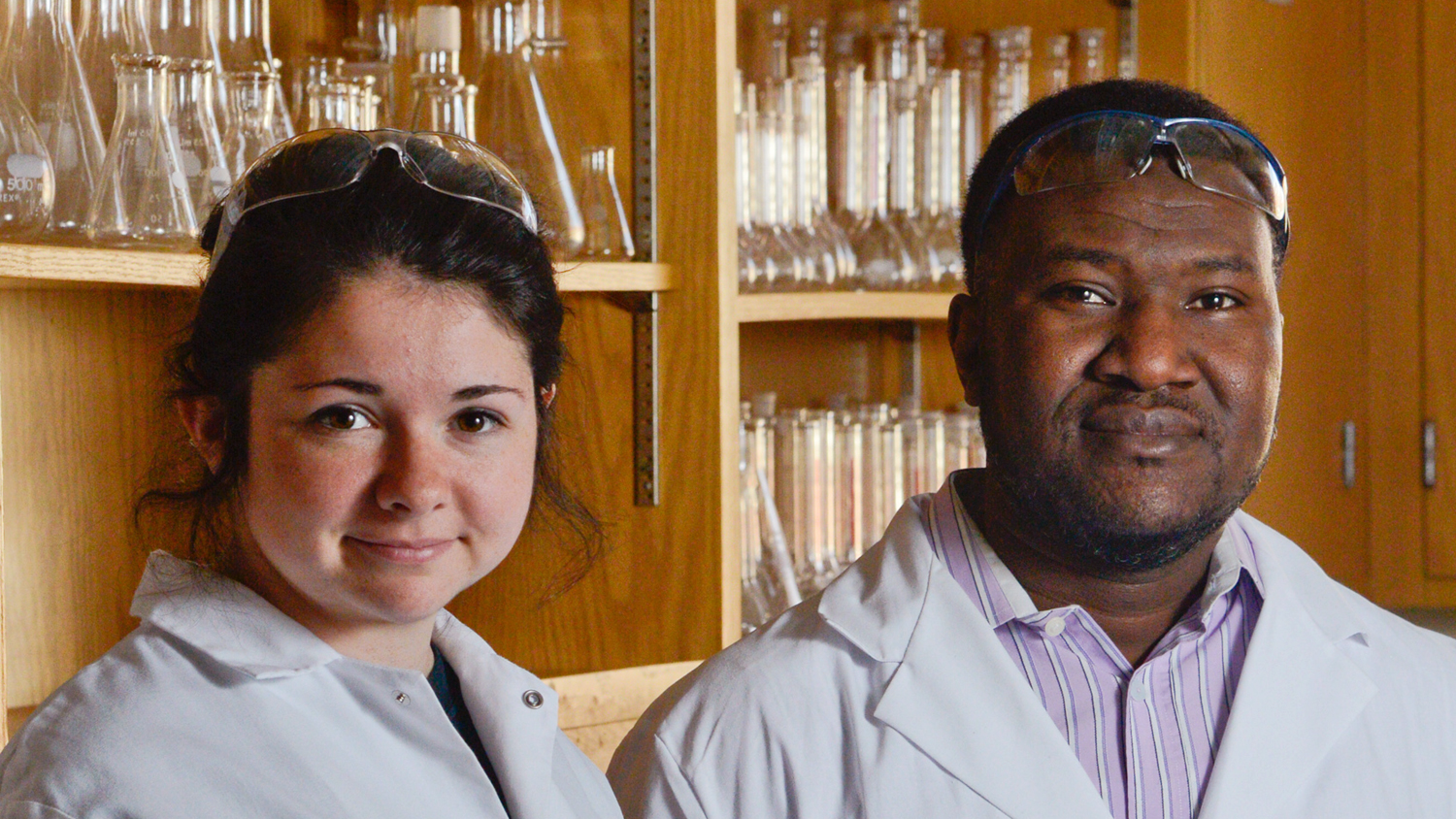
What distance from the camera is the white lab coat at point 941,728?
41.3 inches

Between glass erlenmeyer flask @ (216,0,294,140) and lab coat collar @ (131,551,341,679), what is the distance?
68 centimetres

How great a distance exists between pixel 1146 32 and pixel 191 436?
5.34 feet

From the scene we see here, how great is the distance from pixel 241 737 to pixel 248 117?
0.79m

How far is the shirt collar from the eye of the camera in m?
1.13

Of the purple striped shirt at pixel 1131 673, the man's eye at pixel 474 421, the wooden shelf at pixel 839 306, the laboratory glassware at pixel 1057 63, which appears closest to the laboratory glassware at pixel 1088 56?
the laboratory glassware at pixel 1057 63

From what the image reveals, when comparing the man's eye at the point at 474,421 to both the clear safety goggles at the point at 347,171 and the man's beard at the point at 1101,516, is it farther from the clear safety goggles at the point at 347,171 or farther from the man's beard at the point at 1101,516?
the man's beard at the point at 1101,516

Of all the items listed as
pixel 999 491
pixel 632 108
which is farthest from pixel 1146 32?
pixel 999 491

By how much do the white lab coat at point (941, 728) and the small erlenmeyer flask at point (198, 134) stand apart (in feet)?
2.09

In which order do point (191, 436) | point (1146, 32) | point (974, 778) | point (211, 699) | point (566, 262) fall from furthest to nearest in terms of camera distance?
point (1146, 32) → point (566, 262) → point (974, 778) → point (191, 436) → point (211, 699)

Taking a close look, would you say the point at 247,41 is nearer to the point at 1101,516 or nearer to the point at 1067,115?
the point at 1067,115

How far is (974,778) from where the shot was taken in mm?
1049

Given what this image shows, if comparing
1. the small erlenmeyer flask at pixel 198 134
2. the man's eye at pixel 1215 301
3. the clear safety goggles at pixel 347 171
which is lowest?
the man's eye at pixel 1215 301

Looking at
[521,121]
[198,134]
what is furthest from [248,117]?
[521,121]

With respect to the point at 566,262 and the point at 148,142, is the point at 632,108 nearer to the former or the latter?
the point at 566,262
